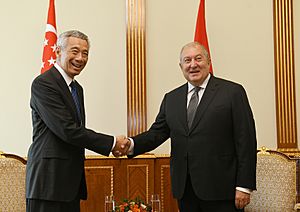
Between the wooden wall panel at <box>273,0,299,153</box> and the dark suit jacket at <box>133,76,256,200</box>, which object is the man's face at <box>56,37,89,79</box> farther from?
the wooden wall panel at <box>273,0,299,153</box>

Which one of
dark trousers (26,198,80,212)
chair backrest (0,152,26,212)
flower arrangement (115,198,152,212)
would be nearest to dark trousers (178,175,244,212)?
flower arrangement (115,198,152,212)

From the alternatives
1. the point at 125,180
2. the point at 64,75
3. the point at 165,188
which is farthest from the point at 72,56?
the point at 165,188

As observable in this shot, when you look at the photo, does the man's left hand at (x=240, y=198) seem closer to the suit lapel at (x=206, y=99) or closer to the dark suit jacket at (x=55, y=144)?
the suit lapel at (x=206, y=99)

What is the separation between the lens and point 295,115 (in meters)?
4.93

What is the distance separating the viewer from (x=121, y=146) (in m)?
3.14

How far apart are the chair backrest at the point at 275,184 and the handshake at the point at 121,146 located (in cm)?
121

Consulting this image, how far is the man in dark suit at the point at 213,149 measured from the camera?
→ 9.02ft

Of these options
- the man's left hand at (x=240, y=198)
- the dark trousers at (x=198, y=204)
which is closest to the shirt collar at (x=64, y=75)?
the dark trousers at (x=198, y=204)

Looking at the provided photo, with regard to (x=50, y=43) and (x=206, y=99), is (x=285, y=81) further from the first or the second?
(x=50, y=43)

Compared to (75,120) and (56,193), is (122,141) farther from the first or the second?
(56,193)

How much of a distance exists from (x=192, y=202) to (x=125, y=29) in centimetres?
255

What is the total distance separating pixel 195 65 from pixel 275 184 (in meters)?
1.36

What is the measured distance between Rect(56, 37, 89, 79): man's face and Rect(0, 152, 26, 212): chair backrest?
1.36m

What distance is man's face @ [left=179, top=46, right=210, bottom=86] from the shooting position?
2947 millimetres
